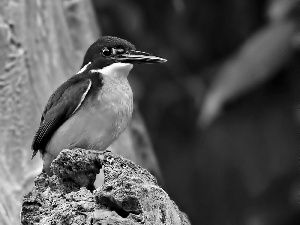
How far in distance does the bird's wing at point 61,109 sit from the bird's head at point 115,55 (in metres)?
0.16

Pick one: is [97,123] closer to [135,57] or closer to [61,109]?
[61,109]

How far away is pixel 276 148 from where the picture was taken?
897 cm

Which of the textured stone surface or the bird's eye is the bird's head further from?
the textured stone surface

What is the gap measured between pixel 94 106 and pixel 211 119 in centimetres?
357

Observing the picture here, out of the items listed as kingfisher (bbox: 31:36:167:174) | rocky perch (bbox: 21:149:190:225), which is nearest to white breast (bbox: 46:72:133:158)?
kingfisher (bbox: 31:36:167:174)

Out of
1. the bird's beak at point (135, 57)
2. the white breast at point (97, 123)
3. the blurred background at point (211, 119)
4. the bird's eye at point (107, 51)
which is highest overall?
the bird's eye at point (107, 51)

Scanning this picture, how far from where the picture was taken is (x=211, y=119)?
8586mm

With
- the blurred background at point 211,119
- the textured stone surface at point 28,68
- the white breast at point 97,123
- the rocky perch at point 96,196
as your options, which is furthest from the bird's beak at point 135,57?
the blurred background at point 211,119

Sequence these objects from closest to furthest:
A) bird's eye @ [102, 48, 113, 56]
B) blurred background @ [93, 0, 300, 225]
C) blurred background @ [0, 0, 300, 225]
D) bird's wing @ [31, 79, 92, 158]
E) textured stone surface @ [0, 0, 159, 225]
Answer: bird's wing @ [31, 79, 92, 158] → bird's eye @ [102, 48, 113, 56] → textured stone surface @ [0, 0, 159, 225] → blurred background @ [0, 0, 300, 225] → blurred background @ [93, 0, 300, 225]

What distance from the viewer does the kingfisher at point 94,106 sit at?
198 inches

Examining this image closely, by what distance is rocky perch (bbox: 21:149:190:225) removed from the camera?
3807mm

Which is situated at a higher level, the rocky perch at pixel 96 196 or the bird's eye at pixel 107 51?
the bird's eye at pixel 107 51

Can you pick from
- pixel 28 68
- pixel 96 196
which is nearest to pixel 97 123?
pixel 28 68

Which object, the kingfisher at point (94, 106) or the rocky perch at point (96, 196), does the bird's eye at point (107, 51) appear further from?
the rocky perch at point (96, 196)
